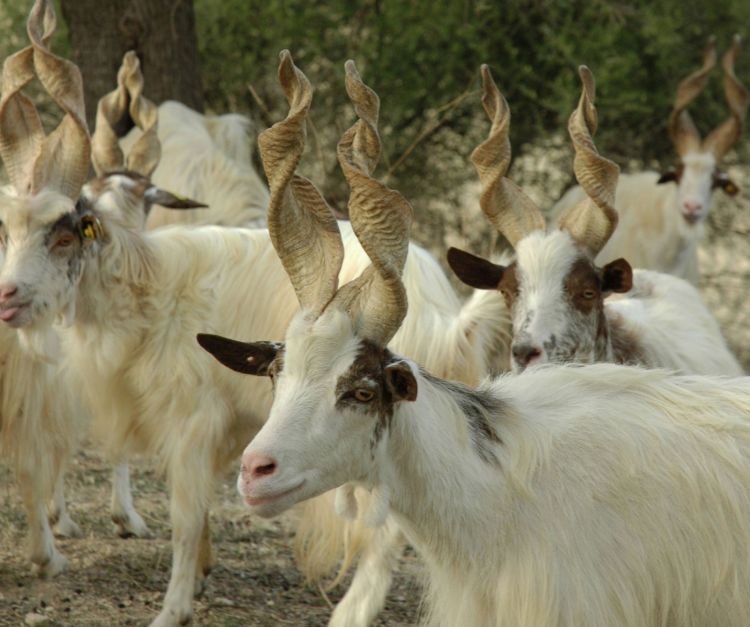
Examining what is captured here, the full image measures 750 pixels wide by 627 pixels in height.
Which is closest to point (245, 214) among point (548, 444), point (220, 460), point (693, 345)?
point (220, 460)

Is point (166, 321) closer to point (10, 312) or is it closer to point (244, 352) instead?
point (10, 312)

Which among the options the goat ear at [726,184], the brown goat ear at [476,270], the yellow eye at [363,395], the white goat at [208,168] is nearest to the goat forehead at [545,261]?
the brown goat ear at [476,270]

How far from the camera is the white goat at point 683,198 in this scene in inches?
400

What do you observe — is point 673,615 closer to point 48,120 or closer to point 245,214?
point 245,214

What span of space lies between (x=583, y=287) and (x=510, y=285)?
0.29m

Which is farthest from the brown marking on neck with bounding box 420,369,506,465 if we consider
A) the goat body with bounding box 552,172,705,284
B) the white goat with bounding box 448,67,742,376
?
the goat body with bounding box 552,172,705,284

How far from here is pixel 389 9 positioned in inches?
422

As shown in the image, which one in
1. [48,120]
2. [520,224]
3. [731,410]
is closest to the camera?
[731,410]

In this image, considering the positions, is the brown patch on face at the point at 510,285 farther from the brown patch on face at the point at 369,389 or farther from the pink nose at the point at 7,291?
the pink nose at the point at 7,291

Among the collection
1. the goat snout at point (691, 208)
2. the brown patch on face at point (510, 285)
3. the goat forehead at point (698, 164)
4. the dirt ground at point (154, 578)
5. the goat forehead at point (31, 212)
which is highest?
the goat forehead at point (698, 164)

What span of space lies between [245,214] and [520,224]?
294 cm

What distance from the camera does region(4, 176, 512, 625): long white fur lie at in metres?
5.64

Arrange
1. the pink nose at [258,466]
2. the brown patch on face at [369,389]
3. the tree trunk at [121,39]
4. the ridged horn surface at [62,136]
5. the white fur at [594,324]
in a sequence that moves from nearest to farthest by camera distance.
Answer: the pink nose at [258,466]
the brown patch on face at [369,389]
the white fur at [594,324]
the ridged horn surface at [62,136]
the tree trunk at [121,39]

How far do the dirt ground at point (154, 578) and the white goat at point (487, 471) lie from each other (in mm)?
2051
